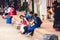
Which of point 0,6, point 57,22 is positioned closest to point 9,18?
point 57,22

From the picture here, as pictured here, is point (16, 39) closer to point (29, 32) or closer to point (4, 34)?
point (29, 32)

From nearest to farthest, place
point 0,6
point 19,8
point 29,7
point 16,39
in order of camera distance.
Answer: point 16,39 < point 29,7 < point 19,8 < point 0,6

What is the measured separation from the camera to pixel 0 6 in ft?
67.3

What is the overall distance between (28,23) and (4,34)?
114 cm

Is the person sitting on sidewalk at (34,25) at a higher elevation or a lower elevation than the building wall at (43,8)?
lower

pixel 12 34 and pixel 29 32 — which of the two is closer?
pixel 29 32

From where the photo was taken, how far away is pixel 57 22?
841cm

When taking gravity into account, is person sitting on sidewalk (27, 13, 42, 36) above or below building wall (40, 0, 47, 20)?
below

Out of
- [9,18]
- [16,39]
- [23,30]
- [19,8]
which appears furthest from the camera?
[19,8]

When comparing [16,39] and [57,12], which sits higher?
[57,12]

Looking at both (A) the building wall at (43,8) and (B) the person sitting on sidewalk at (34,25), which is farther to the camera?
(A) the building wall at (43,8)

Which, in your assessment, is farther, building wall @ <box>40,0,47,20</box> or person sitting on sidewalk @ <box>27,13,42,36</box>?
building wall @ <box>40,0,47,20</box>

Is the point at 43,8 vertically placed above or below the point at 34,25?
above

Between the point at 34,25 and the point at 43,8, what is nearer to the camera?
the point at 34,25
